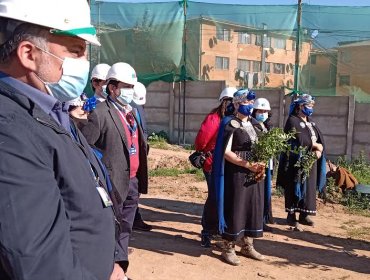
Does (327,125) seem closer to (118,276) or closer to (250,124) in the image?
(250,124)

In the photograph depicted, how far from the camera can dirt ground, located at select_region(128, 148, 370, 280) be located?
480 cm

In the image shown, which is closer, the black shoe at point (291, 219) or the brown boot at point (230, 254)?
the brown boot at point (230, 254)

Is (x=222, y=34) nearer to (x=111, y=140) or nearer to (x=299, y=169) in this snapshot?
(x=299, y=169)

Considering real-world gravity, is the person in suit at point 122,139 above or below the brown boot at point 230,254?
above

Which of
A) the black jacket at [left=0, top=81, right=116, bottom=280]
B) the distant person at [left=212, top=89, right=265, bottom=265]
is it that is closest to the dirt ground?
the distant person at [left=212, top=89, right=265, bottom=265]

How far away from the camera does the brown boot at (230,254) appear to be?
4.99m

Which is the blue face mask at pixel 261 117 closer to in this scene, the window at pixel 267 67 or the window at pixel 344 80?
the window at pixel 344 80

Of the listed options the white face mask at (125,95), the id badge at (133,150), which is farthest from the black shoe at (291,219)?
the white face mask at (125,95)

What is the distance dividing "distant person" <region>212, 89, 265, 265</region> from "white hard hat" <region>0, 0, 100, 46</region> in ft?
10.8

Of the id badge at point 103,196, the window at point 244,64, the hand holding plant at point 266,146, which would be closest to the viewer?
the id badge at point 103,196

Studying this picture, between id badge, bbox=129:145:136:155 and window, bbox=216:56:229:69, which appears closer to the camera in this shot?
id badge, bbox=129:145:136:155

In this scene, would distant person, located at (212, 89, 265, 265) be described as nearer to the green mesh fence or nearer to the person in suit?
the person in suit

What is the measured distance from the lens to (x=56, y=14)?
1.50 m

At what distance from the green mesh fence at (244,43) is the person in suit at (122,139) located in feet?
26.1
